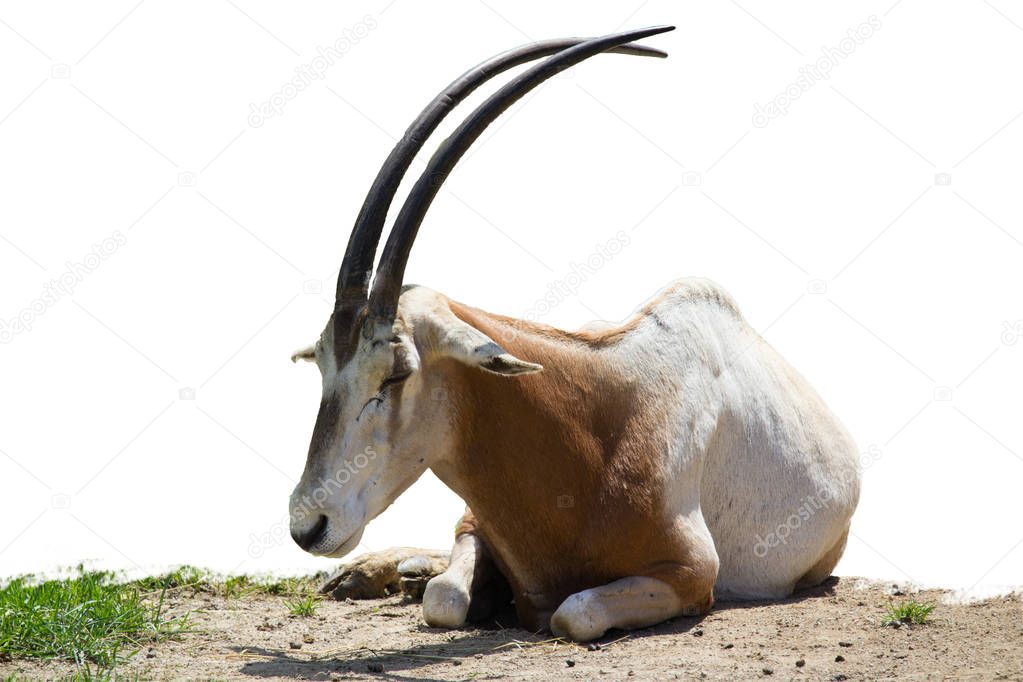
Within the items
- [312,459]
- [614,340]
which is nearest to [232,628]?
[312,459]

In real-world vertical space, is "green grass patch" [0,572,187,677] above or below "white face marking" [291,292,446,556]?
below

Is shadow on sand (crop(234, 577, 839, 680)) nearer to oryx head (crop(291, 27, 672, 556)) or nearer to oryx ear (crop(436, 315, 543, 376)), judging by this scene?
oryx head (crop(291, 27, 672, 556))

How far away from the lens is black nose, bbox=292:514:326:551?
23.8ft

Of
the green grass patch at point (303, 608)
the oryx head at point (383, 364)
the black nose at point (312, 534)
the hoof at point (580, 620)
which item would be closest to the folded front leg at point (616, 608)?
the hoof at point (580, 620)

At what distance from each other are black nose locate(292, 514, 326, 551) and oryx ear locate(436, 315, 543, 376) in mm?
1161

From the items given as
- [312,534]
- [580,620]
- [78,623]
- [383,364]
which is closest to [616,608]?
[580,620]

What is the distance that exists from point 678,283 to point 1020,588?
3.02 meters

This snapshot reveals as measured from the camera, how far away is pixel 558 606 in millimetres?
8086

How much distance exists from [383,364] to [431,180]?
1.08 meters

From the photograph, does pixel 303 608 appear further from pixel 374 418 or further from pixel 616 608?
pixel 616 608

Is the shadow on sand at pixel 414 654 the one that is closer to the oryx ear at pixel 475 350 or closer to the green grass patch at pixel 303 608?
the green grass patch at pixel 303 608

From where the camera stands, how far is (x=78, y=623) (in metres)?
7.77

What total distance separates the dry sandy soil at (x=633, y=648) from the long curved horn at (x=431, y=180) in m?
1.96

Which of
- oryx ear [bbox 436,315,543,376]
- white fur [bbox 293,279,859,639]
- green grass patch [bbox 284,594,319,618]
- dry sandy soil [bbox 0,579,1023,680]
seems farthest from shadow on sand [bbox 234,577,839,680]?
oryx ear [bbox 436,315,543,376]
